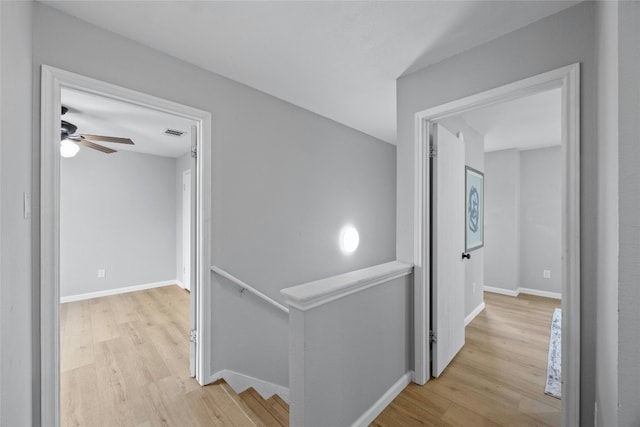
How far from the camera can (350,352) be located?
4.86ft

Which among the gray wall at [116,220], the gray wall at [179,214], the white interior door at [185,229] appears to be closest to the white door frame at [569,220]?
the white interior door at [185,229]

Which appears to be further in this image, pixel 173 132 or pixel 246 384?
pixel 173 132

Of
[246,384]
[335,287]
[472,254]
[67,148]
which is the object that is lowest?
[246,384]

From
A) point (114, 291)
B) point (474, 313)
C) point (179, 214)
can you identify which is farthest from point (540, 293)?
point (114, 291)

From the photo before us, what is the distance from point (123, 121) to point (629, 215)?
4.06m

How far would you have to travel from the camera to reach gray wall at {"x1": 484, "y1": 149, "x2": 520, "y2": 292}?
4.32 meters

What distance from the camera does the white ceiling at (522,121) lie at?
2596mm

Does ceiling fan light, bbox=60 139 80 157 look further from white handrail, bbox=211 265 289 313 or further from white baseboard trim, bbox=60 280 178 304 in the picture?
white baseboard trim, bbox=60 280 178 304

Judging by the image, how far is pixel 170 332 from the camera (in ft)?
10.0

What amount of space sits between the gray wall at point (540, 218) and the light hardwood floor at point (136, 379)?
4.49 m

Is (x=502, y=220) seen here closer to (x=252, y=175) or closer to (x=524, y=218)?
(x=524, y=218)

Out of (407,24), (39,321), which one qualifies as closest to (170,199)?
(39,321)

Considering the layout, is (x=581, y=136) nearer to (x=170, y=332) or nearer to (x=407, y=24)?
(x=407, y=24)

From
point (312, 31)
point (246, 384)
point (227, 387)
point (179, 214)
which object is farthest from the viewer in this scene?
point (179, 214)
